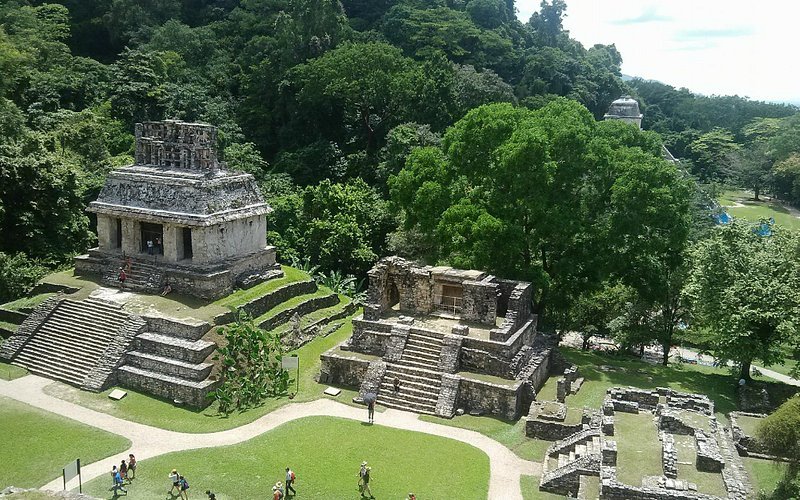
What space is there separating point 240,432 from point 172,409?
2.69m

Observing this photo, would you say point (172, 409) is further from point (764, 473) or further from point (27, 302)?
point (764, 473)

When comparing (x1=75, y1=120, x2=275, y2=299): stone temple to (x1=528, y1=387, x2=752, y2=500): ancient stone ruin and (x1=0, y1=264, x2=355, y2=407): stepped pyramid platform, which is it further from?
(x1=528, y1=387, x2=752, y2=500): ancient stone ruin

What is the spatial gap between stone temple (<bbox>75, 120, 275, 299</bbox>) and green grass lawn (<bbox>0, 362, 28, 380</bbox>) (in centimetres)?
445

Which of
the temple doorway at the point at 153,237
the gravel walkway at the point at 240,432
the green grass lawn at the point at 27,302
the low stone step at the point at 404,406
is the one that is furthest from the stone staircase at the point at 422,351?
the green grass lawn at the point at 27,302

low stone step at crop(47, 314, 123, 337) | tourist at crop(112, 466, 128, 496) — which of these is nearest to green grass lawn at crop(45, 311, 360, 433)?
low stone step at crop(47, 314, 123, 337)

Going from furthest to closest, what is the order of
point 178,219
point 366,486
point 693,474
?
point 178,219
point 366,486
point 693,474

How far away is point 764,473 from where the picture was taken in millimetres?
17609

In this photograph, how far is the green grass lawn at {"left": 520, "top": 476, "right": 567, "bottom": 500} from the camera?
660 inches

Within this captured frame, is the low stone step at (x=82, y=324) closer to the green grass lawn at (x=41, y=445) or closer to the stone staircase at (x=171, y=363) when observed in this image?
the stone staircase at (x=171, y=363)

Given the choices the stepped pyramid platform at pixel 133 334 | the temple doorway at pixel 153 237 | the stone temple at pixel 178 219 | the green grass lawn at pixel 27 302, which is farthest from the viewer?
the temple doorway at pixel 153 237


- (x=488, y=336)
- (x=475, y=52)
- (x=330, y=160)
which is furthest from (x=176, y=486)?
(x=475, y=52)

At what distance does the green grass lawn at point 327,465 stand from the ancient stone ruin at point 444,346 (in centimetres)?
216

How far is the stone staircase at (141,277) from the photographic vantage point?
2550 cm

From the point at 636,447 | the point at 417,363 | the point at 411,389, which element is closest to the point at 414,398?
the point at 411,389
